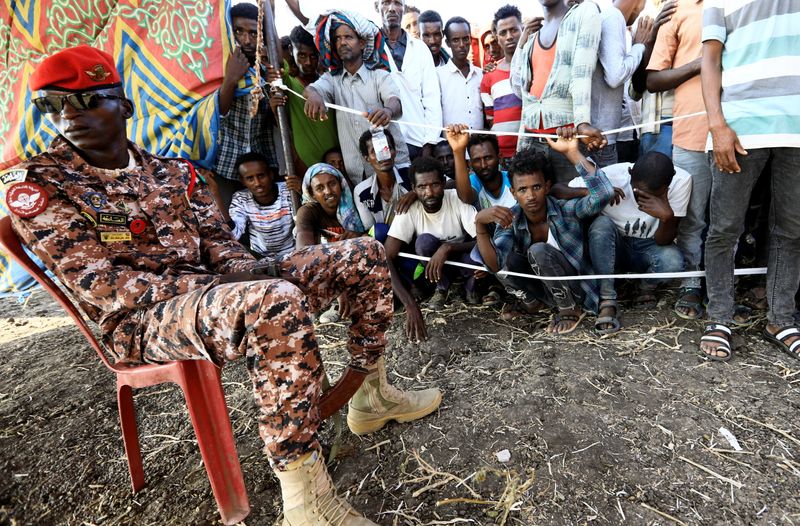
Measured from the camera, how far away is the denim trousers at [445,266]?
11.0 ft

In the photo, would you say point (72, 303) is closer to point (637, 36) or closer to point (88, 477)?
point (88, 477)

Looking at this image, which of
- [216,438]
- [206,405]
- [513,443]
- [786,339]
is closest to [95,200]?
[206,405]

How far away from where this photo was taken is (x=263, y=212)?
3832 mm

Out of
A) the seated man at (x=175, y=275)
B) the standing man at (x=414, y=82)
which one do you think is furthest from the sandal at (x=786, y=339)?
the standing man at (x=414, y=82)

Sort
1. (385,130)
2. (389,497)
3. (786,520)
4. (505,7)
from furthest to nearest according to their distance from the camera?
(505,7) < (385,130) < (389,497) < (786,520)

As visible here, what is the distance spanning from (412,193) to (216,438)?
2291mm

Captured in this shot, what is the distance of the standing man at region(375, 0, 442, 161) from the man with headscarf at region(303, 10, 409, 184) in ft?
0.97

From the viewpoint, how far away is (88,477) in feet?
6.62

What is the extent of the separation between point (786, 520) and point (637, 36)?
3.52m

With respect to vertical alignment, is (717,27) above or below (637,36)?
below

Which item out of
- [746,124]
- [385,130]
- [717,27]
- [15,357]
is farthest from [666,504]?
[15,357]

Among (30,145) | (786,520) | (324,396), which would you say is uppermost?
(30,145)

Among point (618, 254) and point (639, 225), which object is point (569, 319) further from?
point (639, 225)

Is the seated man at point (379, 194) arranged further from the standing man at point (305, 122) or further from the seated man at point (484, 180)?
the seated man at point (484, 180)
